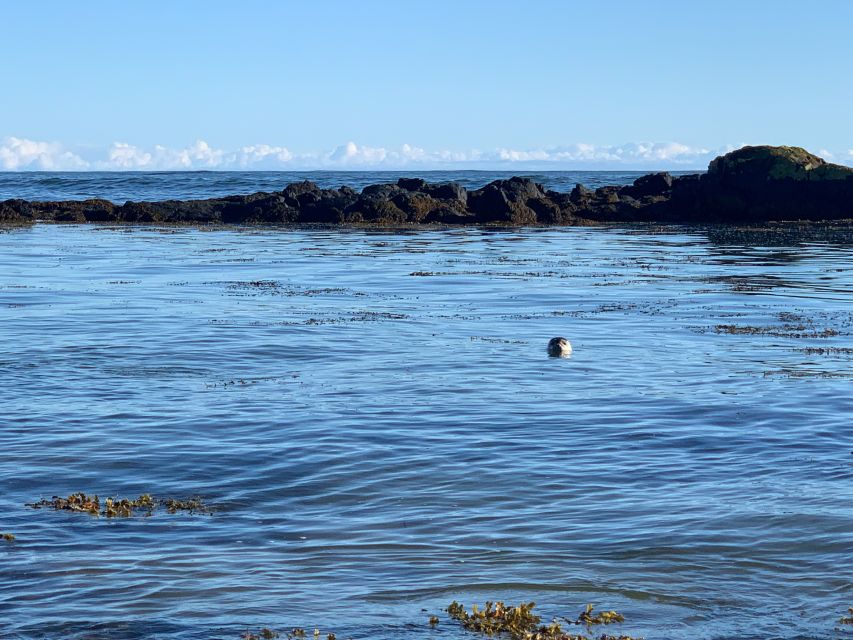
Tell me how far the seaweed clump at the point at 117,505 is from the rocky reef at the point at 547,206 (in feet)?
147

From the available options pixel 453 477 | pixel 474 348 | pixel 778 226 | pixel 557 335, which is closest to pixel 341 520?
pixel 453 477

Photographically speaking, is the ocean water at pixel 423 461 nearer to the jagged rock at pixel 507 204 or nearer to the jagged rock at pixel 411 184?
the jagged rock at pixel 507 204

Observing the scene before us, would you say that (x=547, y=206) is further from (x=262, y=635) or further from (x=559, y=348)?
(x=262, y=635)

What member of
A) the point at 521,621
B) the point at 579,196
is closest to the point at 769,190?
the point at 579,196

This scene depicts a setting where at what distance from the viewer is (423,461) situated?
10.9 m

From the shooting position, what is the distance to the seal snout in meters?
16.9

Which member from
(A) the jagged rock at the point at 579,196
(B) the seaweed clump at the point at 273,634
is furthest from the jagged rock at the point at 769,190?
(B) the seaweed clump at the point at 273,634

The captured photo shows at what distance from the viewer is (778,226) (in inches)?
1982

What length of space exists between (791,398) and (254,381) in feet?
22.3

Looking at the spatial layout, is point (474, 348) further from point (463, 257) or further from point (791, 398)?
point (463, 257)

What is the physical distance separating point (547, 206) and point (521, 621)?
49497 millimetres

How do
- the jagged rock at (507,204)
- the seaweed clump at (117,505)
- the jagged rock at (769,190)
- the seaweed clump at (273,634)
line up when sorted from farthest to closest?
the jagged rock at (507,204) → the jagged rock at (769,190) → the seaweed clump at (117,505) → the seaweed clump at (273,634)

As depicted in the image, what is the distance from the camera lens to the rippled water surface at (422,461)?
7.29m

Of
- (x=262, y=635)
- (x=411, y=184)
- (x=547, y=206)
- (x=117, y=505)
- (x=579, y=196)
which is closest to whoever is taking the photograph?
(x=262, y=635)
